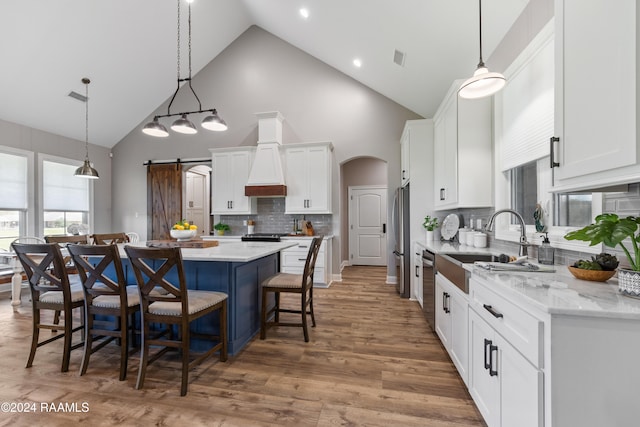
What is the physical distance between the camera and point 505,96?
8.01 feet

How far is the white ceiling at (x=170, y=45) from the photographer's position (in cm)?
305

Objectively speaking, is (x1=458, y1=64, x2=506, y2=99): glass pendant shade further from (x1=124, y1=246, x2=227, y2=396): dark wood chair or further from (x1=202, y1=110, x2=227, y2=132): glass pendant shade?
(x1=202, y1=110, x2=227, y2=132): glass pendant shade

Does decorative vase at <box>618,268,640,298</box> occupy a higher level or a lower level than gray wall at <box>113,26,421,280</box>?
lower

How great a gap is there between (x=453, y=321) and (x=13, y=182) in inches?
270

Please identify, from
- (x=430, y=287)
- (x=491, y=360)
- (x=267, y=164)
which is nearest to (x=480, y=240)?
(x=430, y=287)

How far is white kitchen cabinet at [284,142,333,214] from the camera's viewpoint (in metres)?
5.16

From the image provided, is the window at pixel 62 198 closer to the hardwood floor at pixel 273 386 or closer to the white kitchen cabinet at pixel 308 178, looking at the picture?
the hardwood floor at pixel 273 386

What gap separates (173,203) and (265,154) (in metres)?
2.56

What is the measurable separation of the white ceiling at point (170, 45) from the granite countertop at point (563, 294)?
2.23 metres

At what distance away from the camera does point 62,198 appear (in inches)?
218

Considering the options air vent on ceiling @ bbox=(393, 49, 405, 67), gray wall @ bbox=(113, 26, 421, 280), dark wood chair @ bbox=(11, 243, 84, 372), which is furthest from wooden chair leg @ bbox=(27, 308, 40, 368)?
air vent on ceiling @ bbox=(393, 49, 405, 67)

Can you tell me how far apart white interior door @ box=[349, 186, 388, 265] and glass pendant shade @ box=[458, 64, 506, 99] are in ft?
16.7

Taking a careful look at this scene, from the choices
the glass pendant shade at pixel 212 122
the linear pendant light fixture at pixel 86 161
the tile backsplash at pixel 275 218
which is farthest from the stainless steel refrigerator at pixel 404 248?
the linear pendant light fixture at pixel 86 161

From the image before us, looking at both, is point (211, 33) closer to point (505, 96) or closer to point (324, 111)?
point (324, 111)
